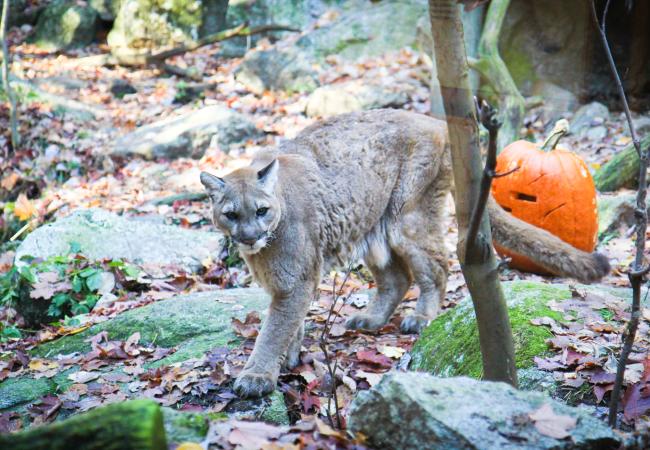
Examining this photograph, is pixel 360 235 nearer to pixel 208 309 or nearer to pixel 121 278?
pixel 208 309

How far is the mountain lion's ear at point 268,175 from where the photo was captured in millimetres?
4629

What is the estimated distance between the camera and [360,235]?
219 inches

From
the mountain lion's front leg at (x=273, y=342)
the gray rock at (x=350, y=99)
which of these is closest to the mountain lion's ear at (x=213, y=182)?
the mountain lion's front leg at (x=273, y=342)

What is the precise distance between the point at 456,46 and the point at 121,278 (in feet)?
16.7

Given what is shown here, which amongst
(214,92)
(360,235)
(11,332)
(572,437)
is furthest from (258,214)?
(214,92)

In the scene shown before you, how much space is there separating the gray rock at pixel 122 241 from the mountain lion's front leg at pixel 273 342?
2.97 m

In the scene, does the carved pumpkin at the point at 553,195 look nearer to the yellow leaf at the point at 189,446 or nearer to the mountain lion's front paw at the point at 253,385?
the mountain lion's front paw at the point at 253,385

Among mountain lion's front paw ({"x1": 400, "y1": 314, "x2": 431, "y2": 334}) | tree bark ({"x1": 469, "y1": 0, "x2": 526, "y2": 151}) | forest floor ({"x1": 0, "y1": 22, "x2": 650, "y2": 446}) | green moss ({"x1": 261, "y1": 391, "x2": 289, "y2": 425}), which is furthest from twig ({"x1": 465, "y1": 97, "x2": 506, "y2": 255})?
tree bark ({"x1": 469, "y1": 0, "x2": 526, "y2": 151})

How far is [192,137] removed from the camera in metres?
11.0

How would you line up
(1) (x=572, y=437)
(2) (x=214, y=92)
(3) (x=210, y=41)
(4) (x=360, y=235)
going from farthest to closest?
(3) (x=210, y=41)
(2) (x=214, y=92)
(4) (x=360, y=235)
(1) (x=572, y=437)

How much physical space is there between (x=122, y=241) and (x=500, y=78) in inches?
203

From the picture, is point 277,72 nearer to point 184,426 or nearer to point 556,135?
point 556,135

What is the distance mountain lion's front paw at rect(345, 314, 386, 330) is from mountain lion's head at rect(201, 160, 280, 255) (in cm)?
133

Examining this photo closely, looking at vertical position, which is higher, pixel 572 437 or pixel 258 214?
pixel 258 214
